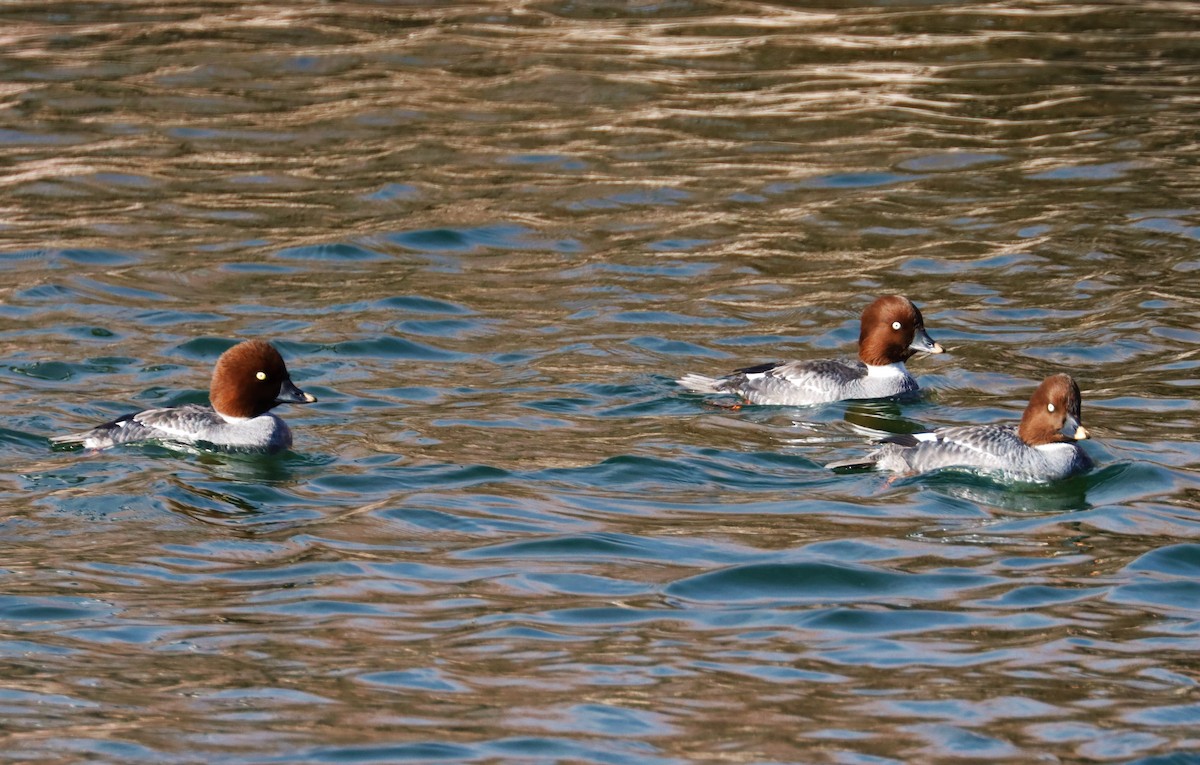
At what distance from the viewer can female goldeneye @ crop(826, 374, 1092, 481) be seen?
1147 cm

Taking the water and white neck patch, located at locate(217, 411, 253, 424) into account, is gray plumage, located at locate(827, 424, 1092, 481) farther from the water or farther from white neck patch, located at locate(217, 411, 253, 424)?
white neck patch, located at locate(217, 411, 253, 424)

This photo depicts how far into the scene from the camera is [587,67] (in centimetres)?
2280

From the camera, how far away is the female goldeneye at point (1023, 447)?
37.6ft

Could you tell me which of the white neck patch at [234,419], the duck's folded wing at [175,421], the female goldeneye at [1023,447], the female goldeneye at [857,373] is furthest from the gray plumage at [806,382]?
the duck's folded wing at [175,421]

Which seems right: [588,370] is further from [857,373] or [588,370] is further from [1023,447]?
[1023,447]

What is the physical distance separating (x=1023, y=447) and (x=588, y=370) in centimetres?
415

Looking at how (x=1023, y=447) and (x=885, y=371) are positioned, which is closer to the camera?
(x=1023, y=447)

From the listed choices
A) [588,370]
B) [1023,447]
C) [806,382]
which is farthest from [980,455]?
[588,370]

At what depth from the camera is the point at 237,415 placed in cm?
1243

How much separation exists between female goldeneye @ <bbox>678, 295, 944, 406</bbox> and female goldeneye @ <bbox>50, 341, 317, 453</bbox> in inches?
132

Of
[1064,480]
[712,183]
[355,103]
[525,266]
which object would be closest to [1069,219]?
[712,183]

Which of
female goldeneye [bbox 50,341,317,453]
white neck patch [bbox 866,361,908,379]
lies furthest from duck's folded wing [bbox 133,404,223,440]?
white neck patch [bbox 866,361,908,379]

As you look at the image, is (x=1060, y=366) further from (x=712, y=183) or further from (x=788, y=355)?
(x=712, y=183)

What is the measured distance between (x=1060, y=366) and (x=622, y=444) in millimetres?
4271
